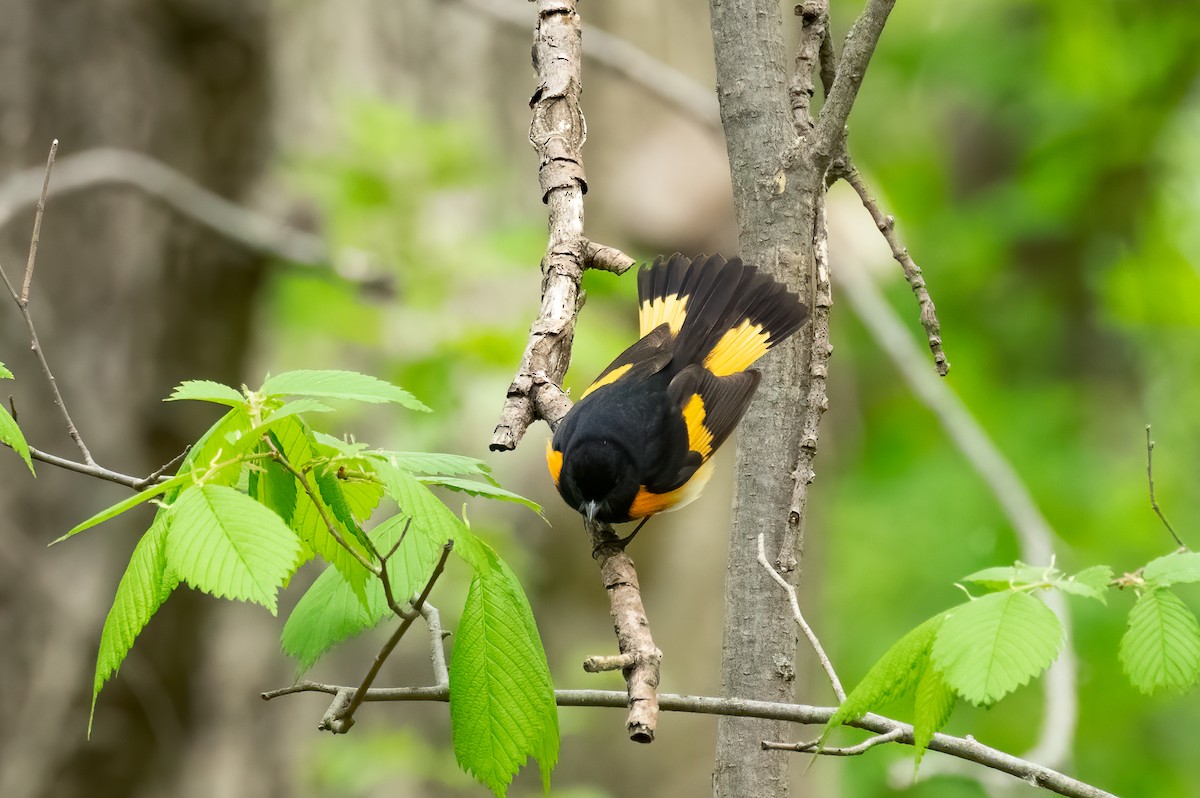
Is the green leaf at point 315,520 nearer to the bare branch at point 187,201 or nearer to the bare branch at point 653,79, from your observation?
the bare branch at point 187,201

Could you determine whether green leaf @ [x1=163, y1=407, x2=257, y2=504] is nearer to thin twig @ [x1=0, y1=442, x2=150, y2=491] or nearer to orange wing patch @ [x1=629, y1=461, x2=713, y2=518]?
thin twig @ [x1=0, y1=442, x2=150, y2=491]

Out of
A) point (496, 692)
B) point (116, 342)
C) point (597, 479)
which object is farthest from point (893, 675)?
point (116, 342)

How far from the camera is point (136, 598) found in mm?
1373

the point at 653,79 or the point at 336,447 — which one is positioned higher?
the point at 653,79

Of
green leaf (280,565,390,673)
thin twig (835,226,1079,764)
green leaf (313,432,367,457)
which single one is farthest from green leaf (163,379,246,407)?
thin twig (835,226,1079,764)

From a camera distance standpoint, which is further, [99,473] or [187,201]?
[187,201]

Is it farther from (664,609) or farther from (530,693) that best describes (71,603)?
(530,693)

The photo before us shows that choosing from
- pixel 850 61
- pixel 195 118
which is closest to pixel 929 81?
pixel 195 118

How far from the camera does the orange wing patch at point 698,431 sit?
3.11 metres

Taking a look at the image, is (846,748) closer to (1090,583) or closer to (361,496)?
(1090,583)

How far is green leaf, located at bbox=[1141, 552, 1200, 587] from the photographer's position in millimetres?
1579

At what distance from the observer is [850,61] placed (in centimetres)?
176

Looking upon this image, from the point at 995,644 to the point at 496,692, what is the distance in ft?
2.22

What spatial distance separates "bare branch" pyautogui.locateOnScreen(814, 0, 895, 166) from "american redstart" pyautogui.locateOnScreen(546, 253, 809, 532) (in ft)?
2.80
